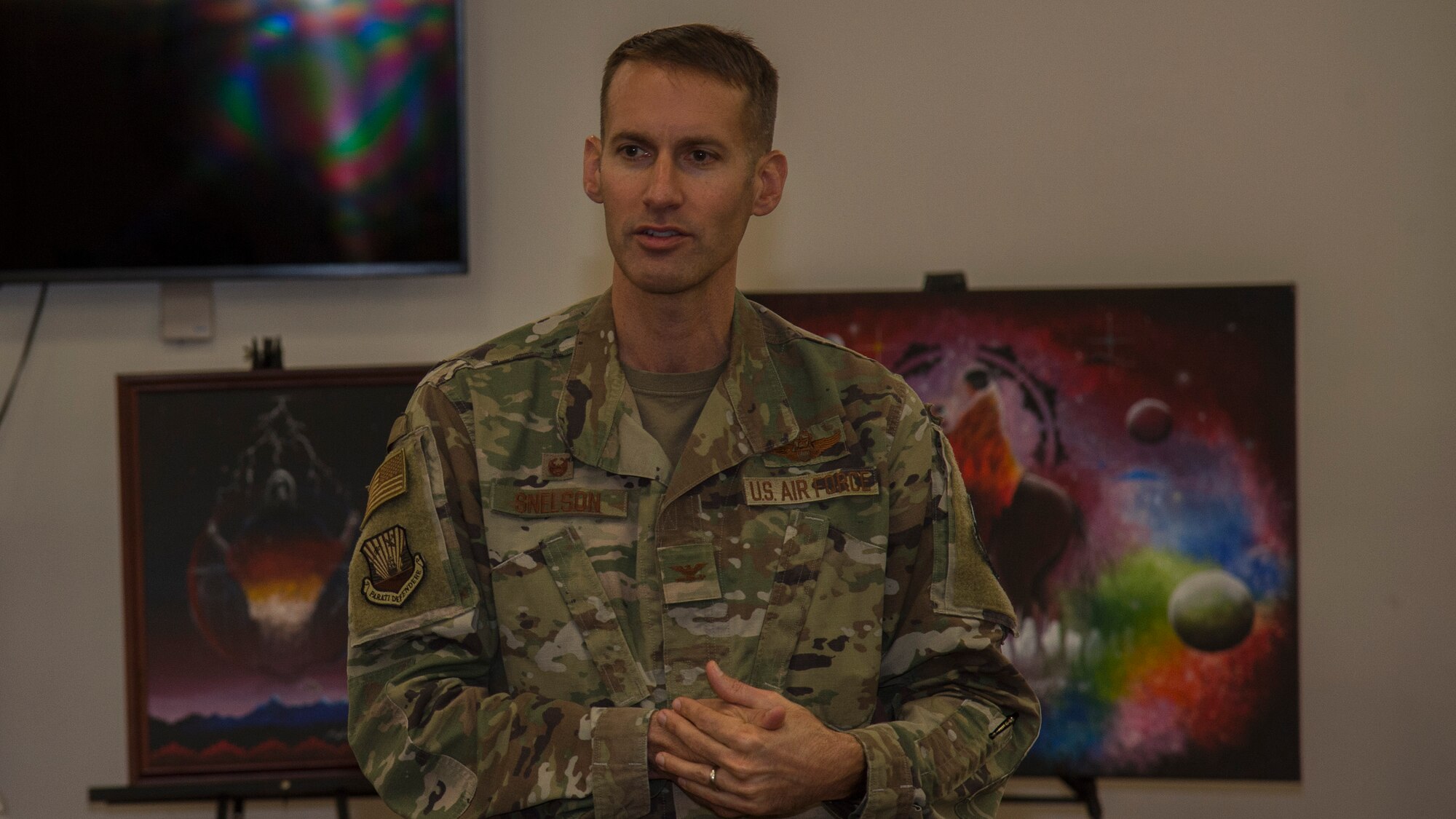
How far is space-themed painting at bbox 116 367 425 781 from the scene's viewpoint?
8.57 ft

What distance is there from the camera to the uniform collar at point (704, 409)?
5.59 ft

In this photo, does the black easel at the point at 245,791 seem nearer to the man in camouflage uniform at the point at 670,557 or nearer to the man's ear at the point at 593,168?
the man in camouflage uniform at the point at 670,557

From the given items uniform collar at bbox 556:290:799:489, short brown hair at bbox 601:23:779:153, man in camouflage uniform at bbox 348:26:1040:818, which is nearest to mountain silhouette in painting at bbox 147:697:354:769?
man in camouflage uniform at bbox 348:26:1040:818

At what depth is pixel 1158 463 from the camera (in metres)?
2.73

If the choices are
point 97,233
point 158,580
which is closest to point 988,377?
point 158,580

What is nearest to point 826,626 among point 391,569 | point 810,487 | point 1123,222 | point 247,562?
point 810,487

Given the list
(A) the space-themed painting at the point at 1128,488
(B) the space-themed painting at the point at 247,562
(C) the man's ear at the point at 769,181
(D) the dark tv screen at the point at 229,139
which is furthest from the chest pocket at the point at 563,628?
(D) the dark tv screen at the point at 229,139

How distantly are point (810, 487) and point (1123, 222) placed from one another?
1505 millimetres

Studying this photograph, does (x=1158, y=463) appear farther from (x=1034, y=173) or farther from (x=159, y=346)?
(x=159, y=346)

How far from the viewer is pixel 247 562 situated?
104 inches

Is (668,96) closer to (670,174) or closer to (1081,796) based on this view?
(670,174)

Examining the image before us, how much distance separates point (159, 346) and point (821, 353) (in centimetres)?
170

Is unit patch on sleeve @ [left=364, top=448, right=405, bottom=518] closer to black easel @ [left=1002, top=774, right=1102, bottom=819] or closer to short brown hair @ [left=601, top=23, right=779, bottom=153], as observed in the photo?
short brown hair @ [left=601, top=23, right=779, bottom=153]

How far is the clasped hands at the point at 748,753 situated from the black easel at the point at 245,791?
1.27 m
